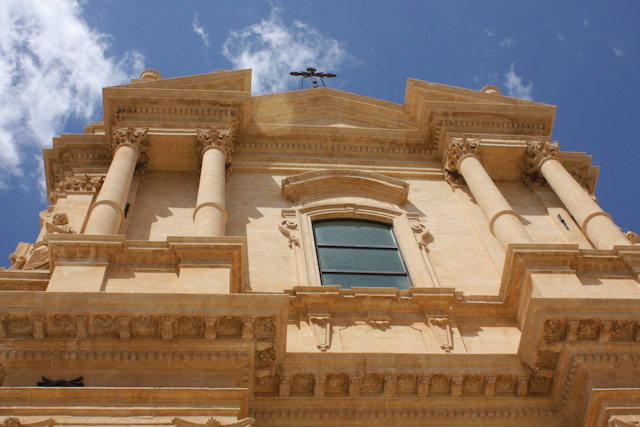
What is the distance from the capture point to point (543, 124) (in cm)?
2086

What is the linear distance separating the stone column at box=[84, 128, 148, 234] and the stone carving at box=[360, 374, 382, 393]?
5.68 meters

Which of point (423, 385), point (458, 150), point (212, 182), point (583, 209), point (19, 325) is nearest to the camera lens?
point (19, 325)

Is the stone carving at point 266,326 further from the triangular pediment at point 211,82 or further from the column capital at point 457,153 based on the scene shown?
the triangular pediment at point 211,82

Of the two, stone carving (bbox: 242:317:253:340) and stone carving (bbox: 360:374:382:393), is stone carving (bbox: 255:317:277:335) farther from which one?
stone carving (bbox: 360:374:382:393)

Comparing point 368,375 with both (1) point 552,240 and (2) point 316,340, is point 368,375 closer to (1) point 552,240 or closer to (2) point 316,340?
(2) point 316,340

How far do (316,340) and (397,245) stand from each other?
4.71 metres

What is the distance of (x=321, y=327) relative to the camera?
1340 centimetres

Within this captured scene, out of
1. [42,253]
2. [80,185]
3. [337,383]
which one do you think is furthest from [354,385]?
[80,185]

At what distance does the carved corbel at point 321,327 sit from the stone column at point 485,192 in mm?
4007

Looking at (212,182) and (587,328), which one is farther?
(212,182)

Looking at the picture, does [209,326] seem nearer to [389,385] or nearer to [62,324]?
[62,324]

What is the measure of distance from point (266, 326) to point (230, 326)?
50 cm

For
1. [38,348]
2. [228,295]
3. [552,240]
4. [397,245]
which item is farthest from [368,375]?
[552,240]

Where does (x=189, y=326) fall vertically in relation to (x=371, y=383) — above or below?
above
